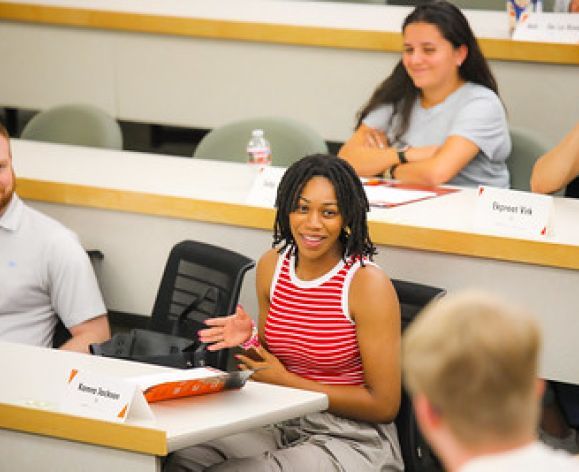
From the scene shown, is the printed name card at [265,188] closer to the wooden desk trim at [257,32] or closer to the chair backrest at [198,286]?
the chair backrest at [198,286]

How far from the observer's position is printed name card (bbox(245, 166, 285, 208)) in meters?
3.29

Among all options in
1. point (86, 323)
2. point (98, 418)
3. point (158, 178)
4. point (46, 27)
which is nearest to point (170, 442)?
point (98, 418)

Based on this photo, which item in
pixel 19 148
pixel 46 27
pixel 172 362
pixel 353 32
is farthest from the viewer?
pixel 46 27

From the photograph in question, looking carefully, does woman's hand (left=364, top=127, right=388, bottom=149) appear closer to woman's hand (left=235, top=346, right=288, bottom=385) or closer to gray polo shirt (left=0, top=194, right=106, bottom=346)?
gray polo shirt (left=0, top=194, right=106, bottom=346)

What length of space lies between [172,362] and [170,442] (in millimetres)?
598

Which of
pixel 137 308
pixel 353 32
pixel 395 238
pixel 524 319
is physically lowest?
pixel 137 308

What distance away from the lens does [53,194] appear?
350 centimetres

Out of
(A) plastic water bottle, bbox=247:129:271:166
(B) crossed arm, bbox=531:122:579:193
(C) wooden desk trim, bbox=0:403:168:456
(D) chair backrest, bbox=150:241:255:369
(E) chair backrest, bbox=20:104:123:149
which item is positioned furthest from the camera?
(E) chair backrest, bbox=20:104:123:149

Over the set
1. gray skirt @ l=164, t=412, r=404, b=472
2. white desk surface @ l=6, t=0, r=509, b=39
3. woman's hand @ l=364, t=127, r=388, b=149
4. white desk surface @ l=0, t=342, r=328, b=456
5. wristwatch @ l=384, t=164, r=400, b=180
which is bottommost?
gray skirt @ l=164, t=412, r=404, b=472

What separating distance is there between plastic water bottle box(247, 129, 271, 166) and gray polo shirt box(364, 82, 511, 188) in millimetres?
410

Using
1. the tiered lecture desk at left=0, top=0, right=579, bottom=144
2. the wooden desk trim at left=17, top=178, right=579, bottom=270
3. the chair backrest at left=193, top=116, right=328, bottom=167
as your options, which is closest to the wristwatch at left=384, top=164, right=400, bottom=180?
the chair backrest at left=193, top=116, right=328, bottom=167

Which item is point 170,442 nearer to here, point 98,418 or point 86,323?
point 98,418

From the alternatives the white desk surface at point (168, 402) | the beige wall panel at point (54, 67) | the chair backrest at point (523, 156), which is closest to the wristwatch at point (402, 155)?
the chair backrest at point (523, 156)

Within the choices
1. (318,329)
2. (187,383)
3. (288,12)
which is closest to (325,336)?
(318,329)
